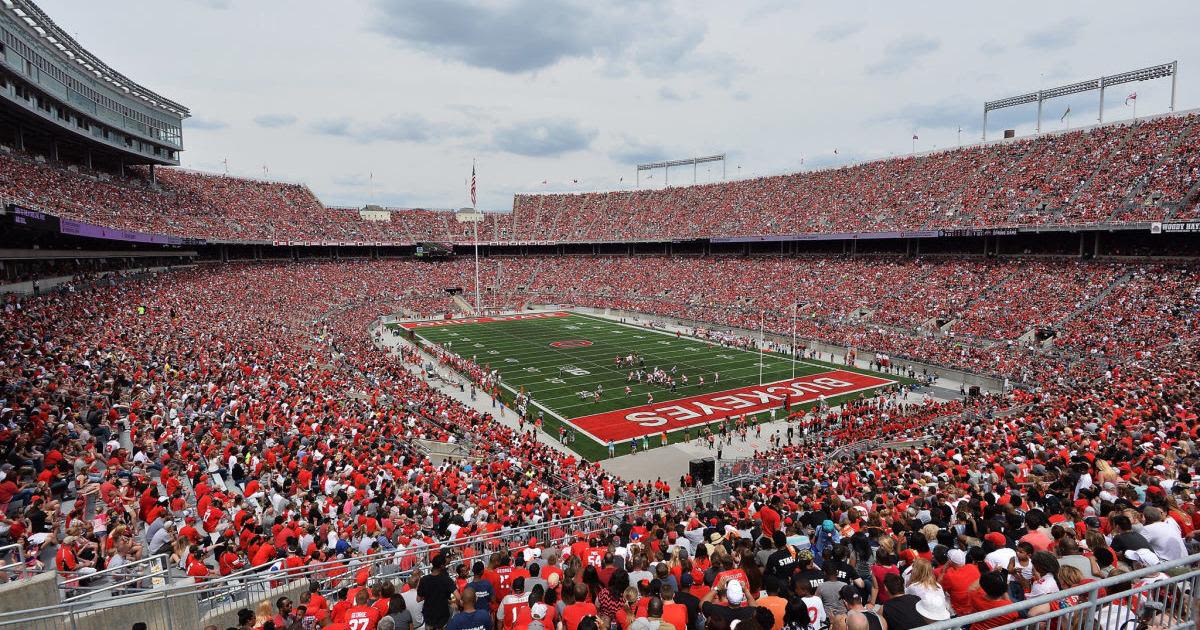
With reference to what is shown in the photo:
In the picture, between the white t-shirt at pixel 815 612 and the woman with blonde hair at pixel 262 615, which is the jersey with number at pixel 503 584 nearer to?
the woman with blonde hair at pixel 262 615

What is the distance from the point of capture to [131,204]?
4312 centimetres

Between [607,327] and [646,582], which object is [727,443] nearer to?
[646,582]

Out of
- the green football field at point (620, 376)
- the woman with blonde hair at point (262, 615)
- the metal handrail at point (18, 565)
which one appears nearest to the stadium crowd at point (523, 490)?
the metal handrail at point (18, 565)

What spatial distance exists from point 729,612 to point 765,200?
64.0 meters

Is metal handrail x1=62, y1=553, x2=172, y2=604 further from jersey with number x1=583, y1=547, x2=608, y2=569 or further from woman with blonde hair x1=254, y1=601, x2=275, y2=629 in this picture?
jersey with number x1=583, y1=547, x2=608, y2=569

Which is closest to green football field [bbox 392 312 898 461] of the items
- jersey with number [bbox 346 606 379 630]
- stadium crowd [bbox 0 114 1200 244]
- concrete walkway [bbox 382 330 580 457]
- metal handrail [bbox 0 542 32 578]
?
concrete walkway [bbox 382 330 580 457]

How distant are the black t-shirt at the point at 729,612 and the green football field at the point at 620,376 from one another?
16700 mm

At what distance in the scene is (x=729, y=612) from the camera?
437 cm

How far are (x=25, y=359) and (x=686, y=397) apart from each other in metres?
22.6

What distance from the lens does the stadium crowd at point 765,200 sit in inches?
1428

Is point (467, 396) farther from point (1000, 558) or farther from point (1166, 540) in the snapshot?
point (1166, 540)

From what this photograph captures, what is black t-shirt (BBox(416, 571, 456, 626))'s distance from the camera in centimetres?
537

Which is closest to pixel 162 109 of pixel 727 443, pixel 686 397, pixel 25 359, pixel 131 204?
pixel 131 204

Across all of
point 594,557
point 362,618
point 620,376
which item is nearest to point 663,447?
point 620,376
